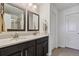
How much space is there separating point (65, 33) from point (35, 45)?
4.89ft

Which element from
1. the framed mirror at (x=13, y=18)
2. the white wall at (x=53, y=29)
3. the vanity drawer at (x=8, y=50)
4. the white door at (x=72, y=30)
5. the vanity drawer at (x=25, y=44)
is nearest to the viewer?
the vanity drawer at (x=8, y=50)

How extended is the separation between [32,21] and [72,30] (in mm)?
1306

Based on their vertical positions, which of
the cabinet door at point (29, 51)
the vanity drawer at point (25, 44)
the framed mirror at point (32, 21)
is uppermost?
the framed mirror at point (32, 21)

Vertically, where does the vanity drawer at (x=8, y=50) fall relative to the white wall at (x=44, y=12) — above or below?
below

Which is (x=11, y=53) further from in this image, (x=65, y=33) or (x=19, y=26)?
(x=65, y=33)

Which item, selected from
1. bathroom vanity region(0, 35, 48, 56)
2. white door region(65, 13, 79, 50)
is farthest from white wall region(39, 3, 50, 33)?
bathroom vanity region(0, 35, 48, 56)

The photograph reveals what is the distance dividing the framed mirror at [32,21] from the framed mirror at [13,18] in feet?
0.92

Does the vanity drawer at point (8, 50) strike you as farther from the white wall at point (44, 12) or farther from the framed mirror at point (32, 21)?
the white wall at point (44, 12)

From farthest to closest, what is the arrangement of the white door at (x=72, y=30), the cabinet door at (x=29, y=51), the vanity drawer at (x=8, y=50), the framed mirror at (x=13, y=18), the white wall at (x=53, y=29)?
the white wall at (x=53, y=29) → the white door at (x=72, y=30) → the framed mirror at (x=13, y=18) → the cabinet door at (x=29, y=51) → the vanity drawer at (x=8, y=50)

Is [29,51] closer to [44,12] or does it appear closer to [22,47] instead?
[22,47]

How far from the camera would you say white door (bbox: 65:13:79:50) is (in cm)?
292

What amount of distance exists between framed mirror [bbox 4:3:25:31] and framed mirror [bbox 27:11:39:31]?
0.92 ft

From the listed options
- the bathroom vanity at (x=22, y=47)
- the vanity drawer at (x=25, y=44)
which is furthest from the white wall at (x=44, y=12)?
the vanity drawer at (x=25, y=44)

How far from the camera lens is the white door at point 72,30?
2.92 meters
